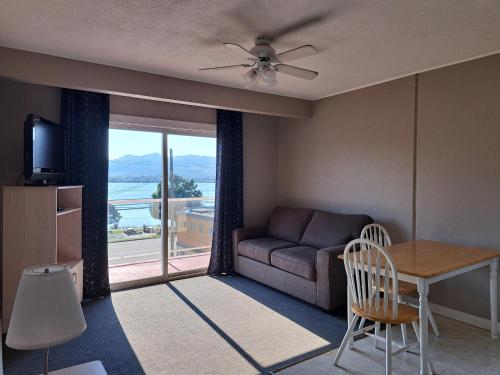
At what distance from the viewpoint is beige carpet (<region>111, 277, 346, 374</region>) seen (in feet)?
8.44

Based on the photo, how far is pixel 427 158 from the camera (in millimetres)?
3516

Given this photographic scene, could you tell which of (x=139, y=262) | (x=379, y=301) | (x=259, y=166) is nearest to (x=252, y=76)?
(x=379, y=301)

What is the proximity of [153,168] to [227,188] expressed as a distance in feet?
3.51

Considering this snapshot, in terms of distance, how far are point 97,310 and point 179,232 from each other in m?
1.60

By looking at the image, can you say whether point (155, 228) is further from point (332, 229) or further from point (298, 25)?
point (298, 25)

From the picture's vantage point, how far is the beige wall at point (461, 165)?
120 inches

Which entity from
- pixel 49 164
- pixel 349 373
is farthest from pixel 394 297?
pixel 49 164

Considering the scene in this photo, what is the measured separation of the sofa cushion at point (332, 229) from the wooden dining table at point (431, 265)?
75 cm

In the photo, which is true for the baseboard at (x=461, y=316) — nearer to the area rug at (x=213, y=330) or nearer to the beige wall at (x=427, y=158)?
the beige wall at (x=427, y=158)

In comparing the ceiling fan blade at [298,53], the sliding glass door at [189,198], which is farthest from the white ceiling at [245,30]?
the sliding glass door at [189,198]

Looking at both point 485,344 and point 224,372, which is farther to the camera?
point 485,344

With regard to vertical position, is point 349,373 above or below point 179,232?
below

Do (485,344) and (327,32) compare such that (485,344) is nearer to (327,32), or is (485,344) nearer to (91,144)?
(327,32)

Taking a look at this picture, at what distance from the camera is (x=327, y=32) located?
2.55 m
